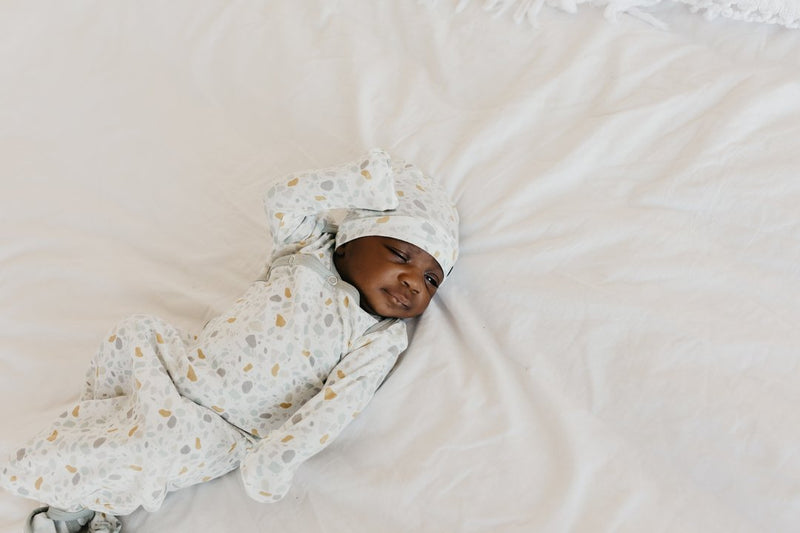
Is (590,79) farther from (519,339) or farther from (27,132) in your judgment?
(27,132)

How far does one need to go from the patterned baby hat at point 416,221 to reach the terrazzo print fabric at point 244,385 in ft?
0.09

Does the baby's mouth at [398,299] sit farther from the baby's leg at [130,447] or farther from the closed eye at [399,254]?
the baby's leg at [130,447]

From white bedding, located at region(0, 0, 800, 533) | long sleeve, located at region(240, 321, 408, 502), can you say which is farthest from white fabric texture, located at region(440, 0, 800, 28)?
long sleeve, located at region(240, 321, 408, 502)

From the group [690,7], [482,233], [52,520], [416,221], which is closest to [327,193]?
[416,221]

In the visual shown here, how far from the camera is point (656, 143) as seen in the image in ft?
3.93

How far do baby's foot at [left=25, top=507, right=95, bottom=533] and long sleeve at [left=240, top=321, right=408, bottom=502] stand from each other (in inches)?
10.1

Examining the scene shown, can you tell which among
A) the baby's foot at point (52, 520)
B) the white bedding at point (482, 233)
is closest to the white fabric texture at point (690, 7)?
the white bedding at point (482, 233)

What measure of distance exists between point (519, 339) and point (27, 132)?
3.75ft

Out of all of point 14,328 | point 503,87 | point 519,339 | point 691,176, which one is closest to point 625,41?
point 503,87

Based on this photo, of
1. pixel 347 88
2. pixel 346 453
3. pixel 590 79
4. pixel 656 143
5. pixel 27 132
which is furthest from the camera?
pixel 27 132

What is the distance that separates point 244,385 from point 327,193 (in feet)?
1.00

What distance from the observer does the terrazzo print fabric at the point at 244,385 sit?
0.99 meters

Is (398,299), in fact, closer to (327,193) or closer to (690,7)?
(327,193)

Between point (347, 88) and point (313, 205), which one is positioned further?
point (347, 88)
